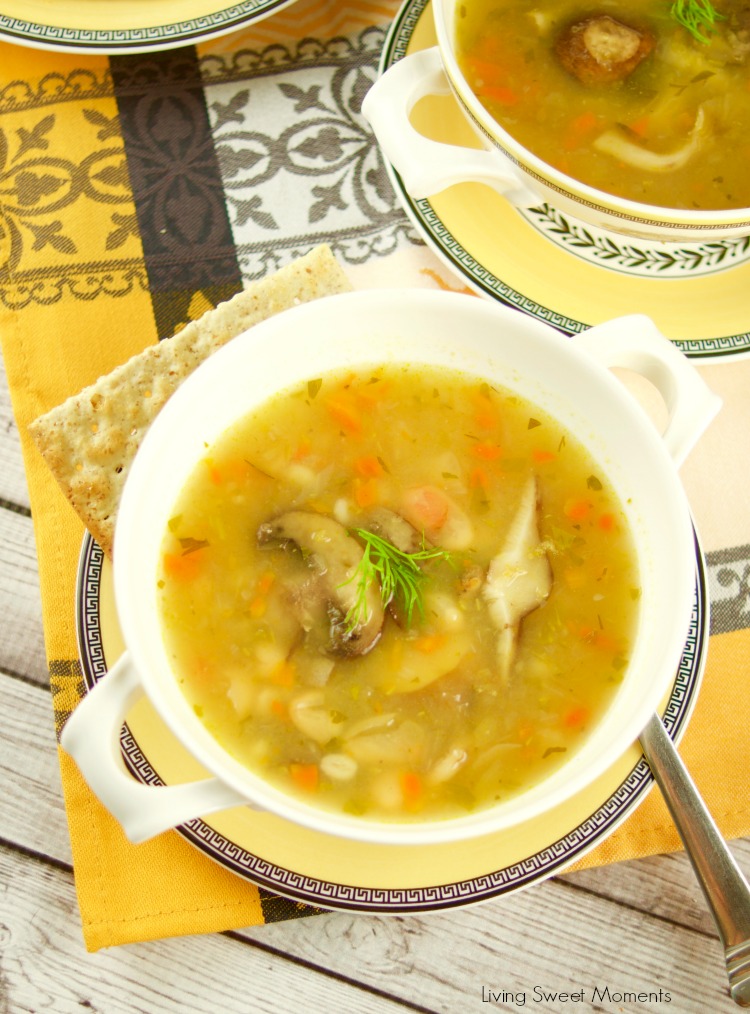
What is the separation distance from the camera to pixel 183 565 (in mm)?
1924

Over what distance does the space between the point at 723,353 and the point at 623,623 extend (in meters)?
0.78

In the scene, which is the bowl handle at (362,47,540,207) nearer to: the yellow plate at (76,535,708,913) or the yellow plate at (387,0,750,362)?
the yellow plate at (387,0,750,362)

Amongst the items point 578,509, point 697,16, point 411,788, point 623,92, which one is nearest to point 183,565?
point 411,788

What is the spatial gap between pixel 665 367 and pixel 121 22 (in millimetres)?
1686

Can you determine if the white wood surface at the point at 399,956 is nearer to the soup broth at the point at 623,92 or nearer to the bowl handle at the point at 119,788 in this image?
the bowl handle at the point at 119,788

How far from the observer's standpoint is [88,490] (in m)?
2.15

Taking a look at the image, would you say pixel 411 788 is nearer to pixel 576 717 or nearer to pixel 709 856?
pixel 576 717

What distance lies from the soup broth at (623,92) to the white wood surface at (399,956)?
1611 mm

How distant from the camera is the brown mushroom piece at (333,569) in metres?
1.89

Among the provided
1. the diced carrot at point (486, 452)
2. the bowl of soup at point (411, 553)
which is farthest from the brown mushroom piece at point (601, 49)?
the diced carrot at point (486, 452)

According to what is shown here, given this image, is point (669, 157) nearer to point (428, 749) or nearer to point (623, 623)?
point (623, 623)

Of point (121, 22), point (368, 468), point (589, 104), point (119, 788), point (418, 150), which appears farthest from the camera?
point (121, 22)

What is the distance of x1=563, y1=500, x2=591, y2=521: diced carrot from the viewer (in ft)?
6.48

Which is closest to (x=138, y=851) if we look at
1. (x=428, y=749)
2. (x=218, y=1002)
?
(x=218, y=1002)
